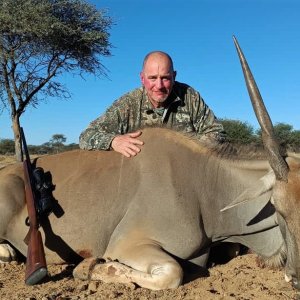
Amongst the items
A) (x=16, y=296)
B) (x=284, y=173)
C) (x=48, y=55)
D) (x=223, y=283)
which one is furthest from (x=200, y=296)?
(x=48, y=55)

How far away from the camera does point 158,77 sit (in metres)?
4.16

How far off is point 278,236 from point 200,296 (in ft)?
2.30

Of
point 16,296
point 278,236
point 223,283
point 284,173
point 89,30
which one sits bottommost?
point 16,296

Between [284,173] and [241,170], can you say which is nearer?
[284,173]

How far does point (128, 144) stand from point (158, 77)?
2.55ft

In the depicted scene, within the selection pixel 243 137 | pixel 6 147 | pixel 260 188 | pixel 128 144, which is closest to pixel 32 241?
pixel 128 144

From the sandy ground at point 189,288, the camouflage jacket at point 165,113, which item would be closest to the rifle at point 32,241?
the sandy ground at point 189,288

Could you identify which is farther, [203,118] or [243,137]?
[243,137]

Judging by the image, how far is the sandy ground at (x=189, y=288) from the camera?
2.89 m

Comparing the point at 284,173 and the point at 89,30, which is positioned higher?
the point at 89,30

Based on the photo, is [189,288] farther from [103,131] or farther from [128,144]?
[103,131]

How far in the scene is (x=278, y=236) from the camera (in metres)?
3.27

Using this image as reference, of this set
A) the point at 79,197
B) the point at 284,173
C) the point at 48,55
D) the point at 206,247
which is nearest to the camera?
the point at 284,173

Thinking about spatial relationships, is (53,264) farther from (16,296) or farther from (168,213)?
(168,213)
